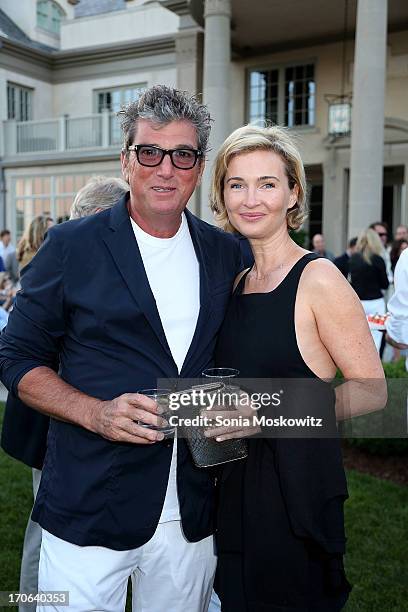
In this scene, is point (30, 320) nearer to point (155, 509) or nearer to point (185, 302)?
point (185, 302)

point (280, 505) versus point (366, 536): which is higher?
point (280, 505)

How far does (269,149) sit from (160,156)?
0.38 meters

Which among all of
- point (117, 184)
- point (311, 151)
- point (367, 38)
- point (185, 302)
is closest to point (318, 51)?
point (311, 151)

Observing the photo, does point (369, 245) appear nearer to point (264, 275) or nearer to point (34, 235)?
point (34, 235)

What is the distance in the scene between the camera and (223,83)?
618 inches

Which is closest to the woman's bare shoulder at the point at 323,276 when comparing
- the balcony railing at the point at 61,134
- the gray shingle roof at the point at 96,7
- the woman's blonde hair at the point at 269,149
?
the woman's blonde hair at the point at 269,149

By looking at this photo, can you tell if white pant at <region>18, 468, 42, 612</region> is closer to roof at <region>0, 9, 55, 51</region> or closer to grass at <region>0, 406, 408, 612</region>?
grass at <region>0, 406, 408, 612</region>

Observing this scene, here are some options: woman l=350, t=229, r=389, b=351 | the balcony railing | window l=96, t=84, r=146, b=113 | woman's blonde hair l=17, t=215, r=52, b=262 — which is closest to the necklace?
woman's blonde hair l=17, t=215, r=52, b=262

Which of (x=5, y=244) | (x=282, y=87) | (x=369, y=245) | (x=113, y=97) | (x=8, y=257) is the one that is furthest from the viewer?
(x=113, y=97)

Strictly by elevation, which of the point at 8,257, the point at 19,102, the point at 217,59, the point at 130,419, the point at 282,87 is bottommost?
the point at 130,419

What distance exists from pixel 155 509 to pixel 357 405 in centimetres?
76

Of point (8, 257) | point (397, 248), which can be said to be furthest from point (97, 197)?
point (8, 257)

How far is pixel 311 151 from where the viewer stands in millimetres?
18828

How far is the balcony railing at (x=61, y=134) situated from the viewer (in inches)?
859
